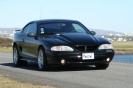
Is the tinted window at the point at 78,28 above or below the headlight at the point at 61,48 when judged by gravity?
above

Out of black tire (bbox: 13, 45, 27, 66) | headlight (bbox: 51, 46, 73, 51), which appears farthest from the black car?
black tire (bbox: 13, 45, 27, 66)

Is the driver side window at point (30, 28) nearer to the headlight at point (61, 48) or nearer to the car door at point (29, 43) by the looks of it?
the car door at point (29, 43)

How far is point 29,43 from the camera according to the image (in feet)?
43.4

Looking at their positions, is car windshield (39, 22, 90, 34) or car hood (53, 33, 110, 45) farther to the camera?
car windshield (39, 22, 90, 34)

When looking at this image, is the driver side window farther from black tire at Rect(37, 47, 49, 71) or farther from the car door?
black tire at Rect(37, 47, 49, 71)

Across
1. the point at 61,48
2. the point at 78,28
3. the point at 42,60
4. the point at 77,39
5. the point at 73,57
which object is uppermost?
the point at 78,28

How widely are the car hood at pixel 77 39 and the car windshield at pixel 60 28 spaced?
2.07 feet

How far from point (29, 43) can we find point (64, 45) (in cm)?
230

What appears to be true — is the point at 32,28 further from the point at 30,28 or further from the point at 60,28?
the point at 60,28

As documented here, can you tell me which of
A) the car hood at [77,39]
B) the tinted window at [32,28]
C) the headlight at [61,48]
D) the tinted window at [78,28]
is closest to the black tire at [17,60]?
the tinted window at [32,28]

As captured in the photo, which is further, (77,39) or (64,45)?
(77,39)

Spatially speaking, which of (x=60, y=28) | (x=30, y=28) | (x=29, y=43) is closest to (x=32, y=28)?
(x=30, y=28)

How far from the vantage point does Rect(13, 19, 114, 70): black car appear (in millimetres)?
11188

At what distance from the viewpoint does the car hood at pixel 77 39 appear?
37.0ft
